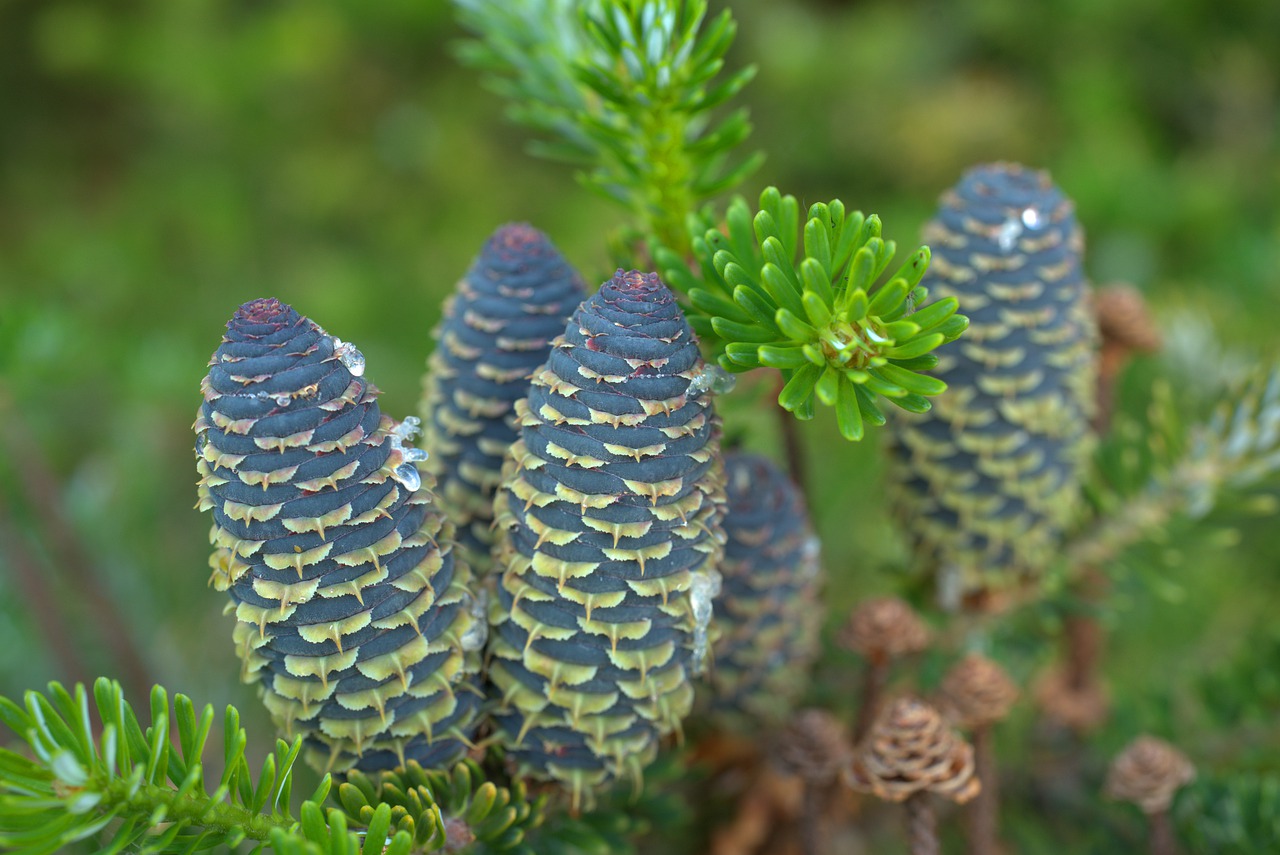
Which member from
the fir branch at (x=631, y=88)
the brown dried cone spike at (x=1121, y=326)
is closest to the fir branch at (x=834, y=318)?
the fir branch at (x=631, y=88)

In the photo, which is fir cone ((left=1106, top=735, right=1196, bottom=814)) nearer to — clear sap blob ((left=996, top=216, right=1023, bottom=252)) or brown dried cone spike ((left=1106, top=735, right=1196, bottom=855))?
brown dried cone spike ((left=1106, top=735, right=1196, bottom=855))

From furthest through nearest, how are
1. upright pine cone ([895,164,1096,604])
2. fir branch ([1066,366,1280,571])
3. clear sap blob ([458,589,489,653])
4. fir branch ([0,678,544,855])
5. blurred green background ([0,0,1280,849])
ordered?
blurred green background ([0,0,1280,849])
fir branch ([1066,366,1280,571])
upright pine cone ([895,164,1096,604])
clear sap blob ([458,589,489,653])
fir branch ([0,678,544,855])

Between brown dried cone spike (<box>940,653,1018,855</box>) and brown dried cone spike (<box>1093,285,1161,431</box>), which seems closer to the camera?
brown dried cone spike (<box>940,653,1018,855</box>)

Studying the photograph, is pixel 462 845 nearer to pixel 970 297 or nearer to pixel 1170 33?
pixel 970 297

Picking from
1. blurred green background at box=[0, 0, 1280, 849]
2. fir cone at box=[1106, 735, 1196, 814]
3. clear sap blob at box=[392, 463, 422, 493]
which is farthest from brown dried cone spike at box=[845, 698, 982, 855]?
blurred green background at box=[0, 0, 1280, 849]

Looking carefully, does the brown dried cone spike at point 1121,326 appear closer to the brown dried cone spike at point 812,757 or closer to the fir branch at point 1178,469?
the fir branch at point 1178,469

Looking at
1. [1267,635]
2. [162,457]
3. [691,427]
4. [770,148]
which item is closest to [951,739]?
[691,427]
